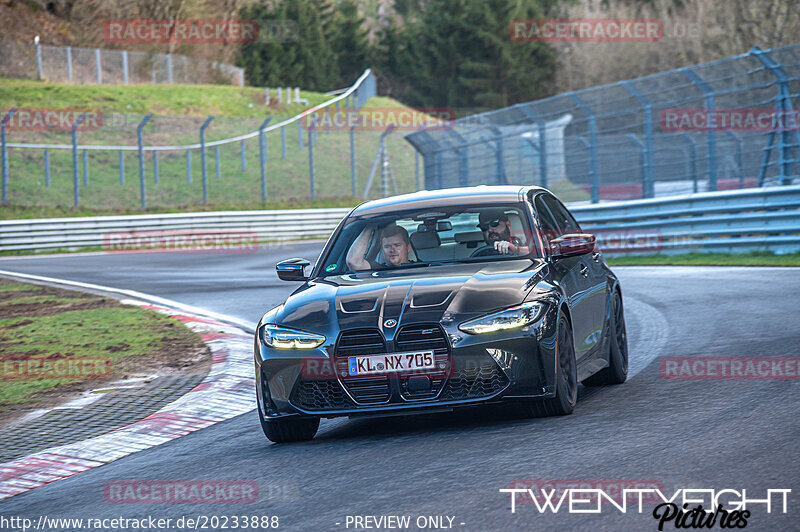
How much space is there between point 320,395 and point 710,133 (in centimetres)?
1422

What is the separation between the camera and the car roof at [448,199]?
7.82 metres

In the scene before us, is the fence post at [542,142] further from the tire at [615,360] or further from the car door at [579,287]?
the tire at [615,360]

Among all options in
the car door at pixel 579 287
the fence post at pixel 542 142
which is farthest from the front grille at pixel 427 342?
the fence post at pixel 542 142

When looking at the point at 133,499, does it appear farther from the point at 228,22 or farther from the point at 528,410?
the point at 228,22

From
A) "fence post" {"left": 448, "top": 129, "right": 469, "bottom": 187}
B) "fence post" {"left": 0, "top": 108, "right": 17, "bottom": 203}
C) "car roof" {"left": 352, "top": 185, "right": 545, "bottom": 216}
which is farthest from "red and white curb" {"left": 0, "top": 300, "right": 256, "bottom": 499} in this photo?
"fence post" {"left": 0, "top": 108, "right": 17, "bottom": 203}

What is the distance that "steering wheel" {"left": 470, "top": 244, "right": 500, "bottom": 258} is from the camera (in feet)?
24.5

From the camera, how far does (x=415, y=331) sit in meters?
6.28

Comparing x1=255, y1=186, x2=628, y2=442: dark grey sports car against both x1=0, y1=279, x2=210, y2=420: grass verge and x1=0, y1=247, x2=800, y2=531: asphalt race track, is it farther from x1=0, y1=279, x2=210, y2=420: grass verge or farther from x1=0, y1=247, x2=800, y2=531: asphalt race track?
x1=0, y1=279, x2=210, y2=420: grass verge

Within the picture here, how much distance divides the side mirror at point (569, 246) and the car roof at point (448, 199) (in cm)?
53

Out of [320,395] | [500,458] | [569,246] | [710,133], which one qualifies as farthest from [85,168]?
[500,458]

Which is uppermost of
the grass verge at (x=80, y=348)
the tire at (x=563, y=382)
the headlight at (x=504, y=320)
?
the headlight at (x=504, y=320)

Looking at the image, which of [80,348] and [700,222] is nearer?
[80,348]

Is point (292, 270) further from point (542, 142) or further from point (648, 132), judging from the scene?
point (542, 142)

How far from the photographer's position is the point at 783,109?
61.3ft
